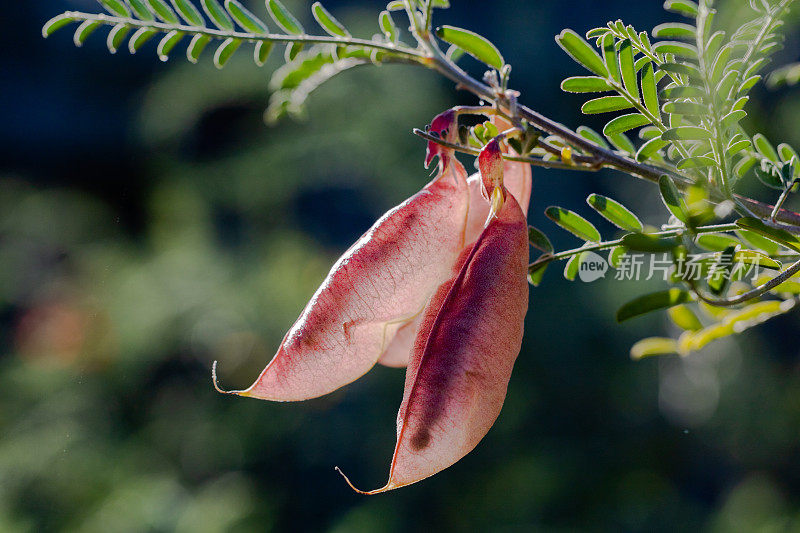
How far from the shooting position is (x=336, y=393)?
167cm

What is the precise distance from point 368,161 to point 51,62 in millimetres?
1333

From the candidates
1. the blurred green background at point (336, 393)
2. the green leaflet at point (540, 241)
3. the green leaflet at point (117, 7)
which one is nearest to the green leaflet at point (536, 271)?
the green leaflet at point (540, 241)

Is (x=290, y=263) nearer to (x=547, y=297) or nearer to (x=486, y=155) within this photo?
(x=547, y=297)

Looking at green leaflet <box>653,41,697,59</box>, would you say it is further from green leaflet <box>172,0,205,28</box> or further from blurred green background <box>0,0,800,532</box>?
blurred green background <box>0,0,800,532</box>

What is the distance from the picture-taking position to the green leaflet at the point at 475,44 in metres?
0.28

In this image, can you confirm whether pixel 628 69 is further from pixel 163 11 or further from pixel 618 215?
pixel 163 11

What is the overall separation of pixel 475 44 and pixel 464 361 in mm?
137

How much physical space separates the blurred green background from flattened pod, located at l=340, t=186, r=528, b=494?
1263 mm

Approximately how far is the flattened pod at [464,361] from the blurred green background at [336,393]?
4.14 feet

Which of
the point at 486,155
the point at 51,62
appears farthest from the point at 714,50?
the point at 51,62

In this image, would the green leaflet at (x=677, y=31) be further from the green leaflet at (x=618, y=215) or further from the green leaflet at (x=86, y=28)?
the green leaflet at (x=86, y=28)

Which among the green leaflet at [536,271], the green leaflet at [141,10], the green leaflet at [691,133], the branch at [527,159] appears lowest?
the green leaflet at [536,271]

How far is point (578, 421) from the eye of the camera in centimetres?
172

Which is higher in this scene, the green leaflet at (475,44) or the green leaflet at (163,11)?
the green leaflet at (163,11)
